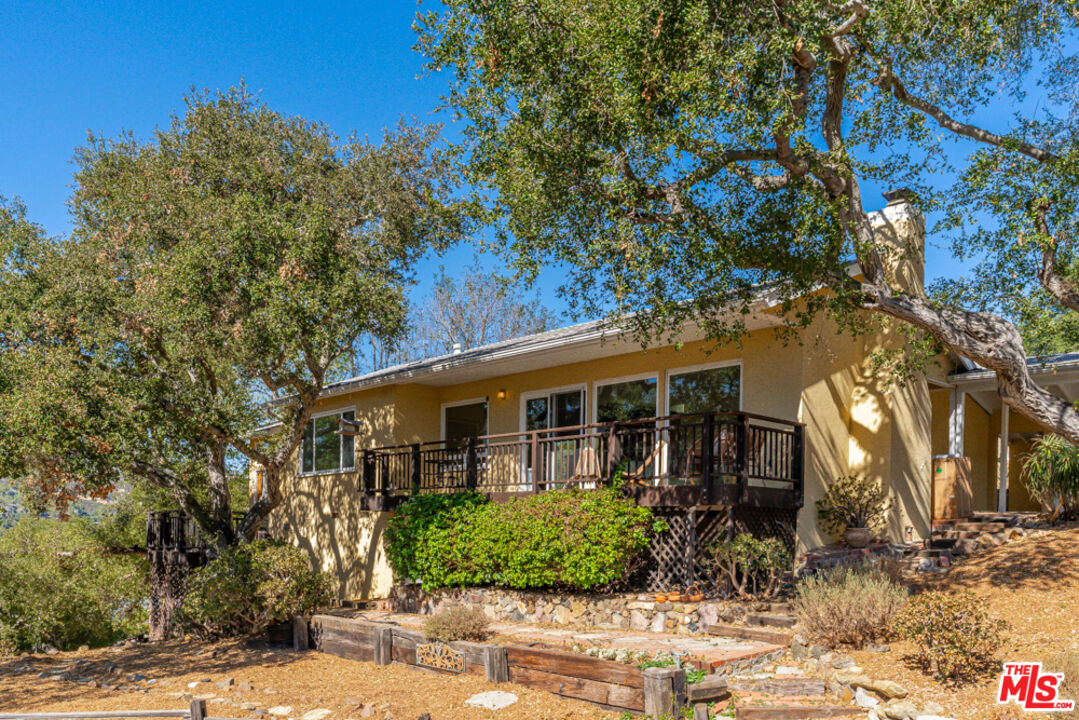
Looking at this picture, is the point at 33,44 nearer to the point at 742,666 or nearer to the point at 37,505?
the point at 37,505

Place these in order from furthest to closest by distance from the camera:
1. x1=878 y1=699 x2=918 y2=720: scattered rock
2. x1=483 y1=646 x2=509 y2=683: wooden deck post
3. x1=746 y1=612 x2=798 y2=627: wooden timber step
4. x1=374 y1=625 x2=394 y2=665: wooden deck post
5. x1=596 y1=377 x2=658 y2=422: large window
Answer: x1=596 y1=377 x2=658 y2=422: large window → x1=374 y1=625 x2=394 y2=665: wooden deck post → x1=746 y1=612 x2=798 y2=627: wooden timber step → x1=483 y1=646 x2=509 y2=683: wooden deck post → x1=878 y1=699 x2=918 y2=720: scattered rock

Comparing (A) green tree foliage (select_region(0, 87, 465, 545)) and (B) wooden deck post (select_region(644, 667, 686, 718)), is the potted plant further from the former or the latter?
(A) green tree foliage (select_region(0, 87, 465, 545))

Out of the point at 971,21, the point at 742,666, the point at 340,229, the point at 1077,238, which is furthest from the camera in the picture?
the point at 340,229

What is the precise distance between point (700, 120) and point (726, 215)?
2213 mm

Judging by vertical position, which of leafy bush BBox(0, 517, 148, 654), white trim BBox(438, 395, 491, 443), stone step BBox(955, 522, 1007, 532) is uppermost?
white trim BBox(438, 395, 491, 443)

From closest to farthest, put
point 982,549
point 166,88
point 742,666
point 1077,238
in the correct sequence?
point 742,666
point 1077,238
point 982,549
point 166,88

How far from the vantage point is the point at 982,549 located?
438 inches

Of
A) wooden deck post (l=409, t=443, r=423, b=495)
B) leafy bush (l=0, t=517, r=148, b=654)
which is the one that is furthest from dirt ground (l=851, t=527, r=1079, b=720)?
leafy bush (l=0, t=517, r=148, b=654)

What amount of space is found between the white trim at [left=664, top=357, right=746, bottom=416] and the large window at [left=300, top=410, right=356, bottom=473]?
7.27 m

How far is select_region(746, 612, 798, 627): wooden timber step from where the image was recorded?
8742 millimetres

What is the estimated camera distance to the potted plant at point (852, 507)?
39.4 feet

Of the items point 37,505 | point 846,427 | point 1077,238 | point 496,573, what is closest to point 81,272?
point 37,505

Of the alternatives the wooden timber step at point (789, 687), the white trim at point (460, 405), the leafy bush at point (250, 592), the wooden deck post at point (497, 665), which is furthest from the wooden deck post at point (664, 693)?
the white trim at point (460, 405)

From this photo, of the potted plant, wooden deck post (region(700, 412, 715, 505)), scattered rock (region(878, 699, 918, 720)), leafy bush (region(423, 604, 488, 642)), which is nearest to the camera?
scattered rock (region(878, 699, 918, 720))
